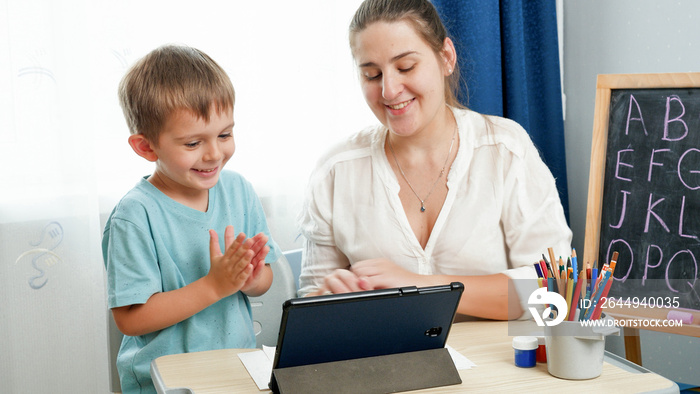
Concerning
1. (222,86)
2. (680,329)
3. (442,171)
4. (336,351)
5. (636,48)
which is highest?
(636,48)

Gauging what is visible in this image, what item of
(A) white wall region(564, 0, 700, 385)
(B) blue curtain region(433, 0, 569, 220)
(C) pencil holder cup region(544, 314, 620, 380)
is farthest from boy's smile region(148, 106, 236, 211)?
(A) white wall region(564, 0, 700, 385)

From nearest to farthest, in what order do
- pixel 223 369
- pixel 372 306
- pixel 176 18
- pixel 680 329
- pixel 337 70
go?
pixel 372 306 → pixel 223 369 → pixel 680 329 → pixel 176 18 → pixel 337 70

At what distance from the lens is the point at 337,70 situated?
215cm

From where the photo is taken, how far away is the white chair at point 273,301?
61.1 inches

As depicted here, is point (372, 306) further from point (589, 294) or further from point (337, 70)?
point (337, 70)

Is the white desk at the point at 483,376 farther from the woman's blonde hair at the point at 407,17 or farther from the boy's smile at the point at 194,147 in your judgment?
the woman's blonde hair at the point at 407,17

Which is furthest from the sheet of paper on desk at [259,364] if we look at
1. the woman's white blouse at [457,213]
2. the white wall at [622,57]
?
the white wall at [622,57]

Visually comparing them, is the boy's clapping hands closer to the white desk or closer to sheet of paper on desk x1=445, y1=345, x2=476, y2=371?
the white desk

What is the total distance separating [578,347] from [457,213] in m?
0.55

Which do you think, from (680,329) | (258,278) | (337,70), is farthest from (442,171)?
(337,70)

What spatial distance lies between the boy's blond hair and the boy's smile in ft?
0.04

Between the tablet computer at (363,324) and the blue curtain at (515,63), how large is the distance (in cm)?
124

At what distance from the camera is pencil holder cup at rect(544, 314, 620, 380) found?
93cm

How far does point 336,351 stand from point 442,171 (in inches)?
26.6
